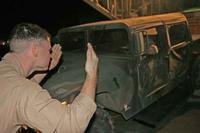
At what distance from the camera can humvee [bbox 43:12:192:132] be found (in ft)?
14.7

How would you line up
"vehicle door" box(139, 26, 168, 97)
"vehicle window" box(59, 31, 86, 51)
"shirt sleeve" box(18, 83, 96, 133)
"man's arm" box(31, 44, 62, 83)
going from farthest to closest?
"vehicle window" box(59, 31, 86, 51), "vehicle door" box(139, 26, 168, 97), "man's arm" box(31, 44, 62, 83), "shirt sleeve" box(18, 83, 96, 133)

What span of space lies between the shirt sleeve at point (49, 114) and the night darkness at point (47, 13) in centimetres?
954

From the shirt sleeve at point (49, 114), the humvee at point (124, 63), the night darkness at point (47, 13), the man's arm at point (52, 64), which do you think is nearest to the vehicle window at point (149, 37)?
the humvee at point (124, 63)

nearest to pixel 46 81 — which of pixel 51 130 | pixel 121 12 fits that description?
pixel 51 130

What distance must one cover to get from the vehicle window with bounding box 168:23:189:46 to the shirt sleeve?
164 inches

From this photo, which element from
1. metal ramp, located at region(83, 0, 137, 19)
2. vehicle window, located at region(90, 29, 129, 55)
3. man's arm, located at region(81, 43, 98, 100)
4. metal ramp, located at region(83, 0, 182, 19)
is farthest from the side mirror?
metal ramp, located at region(83, 0, 137, 19)

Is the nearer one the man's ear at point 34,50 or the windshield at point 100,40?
the man's ear at point 34,50

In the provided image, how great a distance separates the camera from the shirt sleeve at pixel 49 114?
1870 millimetres

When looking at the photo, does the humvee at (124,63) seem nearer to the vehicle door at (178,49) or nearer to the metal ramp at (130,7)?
the vehicle door at (178,49)

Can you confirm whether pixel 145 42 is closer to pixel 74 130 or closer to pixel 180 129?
pixel 180 129

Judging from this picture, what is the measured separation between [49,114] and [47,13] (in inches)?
433

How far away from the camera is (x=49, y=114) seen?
6.13 ft

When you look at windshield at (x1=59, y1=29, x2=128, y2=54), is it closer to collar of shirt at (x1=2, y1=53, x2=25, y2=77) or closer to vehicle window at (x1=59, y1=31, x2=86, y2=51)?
vehicle window at (x1=59, y1=31, x2=86, y2=51)

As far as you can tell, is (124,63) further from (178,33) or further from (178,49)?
(178,33)
